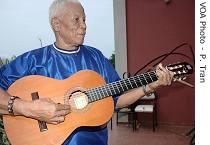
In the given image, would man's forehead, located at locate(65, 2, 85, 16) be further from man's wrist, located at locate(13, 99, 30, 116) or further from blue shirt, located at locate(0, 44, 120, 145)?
man's wrist, located at locate(13, 99, 30, 116)

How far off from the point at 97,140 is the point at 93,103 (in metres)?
0.19

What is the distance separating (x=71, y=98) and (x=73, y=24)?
389mm

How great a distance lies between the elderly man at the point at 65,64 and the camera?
1.64m

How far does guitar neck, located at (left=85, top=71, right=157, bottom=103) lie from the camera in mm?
1713

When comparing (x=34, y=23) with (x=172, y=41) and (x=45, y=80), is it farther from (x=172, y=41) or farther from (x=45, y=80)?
(x=45, y=80)

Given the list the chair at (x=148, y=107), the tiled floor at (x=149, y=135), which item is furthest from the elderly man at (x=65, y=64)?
the chair at (x=148, y=107)

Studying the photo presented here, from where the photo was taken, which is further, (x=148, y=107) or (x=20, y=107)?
(x=148, y=107)

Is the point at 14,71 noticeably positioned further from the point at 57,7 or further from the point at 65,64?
the point at 57,7

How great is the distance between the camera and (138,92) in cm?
182

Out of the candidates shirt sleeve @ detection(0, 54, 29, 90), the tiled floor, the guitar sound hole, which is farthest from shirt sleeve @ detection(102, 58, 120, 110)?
the tiled floor

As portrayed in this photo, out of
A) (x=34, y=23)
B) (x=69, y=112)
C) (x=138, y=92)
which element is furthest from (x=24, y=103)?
(x=34, y=23)

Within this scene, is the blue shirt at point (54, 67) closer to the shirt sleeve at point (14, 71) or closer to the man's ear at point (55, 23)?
the shirt sleeve at point (14, 71)

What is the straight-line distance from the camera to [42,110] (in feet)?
5.03

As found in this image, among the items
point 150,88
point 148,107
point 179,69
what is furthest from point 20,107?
point 148,107
